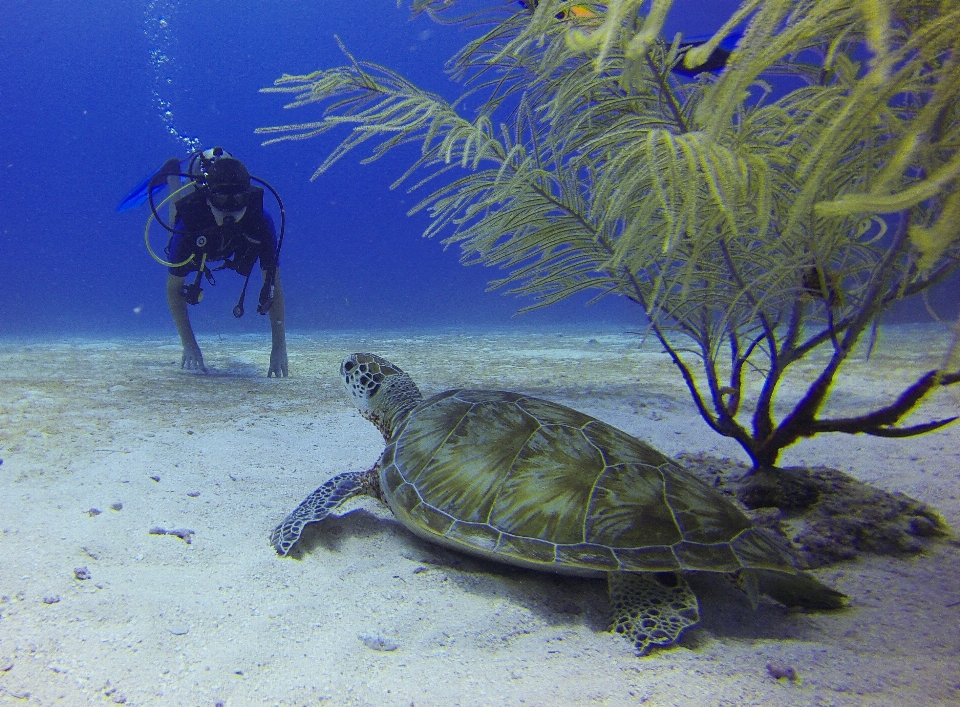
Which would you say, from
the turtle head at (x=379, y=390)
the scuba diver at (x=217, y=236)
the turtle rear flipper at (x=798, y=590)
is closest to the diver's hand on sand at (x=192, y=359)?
the scuba diver at (x=217, y=236)

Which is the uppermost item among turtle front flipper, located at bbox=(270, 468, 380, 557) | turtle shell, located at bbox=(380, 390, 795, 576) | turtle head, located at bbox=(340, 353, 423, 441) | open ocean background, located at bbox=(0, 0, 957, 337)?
open ocean background, located at bbox=(0, 0, 957, 337)

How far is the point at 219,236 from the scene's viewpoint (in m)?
5.40

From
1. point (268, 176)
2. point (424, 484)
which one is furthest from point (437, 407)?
point (268, 176)

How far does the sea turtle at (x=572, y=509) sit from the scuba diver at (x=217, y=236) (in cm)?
386

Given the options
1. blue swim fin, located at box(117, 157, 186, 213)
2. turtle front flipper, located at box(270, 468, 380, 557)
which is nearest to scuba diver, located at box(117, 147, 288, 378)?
blue swim fin, located at box(117, 157, 186, 213)

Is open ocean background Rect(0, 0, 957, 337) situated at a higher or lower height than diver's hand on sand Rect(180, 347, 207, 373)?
higher

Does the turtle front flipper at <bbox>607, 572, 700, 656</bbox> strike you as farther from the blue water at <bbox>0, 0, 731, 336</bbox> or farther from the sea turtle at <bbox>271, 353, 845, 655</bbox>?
the blue water at <bbox>0, 0, 731, 336</bbox>

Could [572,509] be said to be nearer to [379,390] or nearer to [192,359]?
[379,390]

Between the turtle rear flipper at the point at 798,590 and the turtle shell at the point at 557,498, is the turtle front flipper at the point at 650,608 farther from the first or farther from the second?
the turtle rear flipper at the point at 798,590

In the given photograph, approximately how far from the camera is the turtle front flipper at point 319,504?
1.88m

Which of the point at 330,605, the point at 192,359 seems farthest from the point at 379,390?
the point at 192,359

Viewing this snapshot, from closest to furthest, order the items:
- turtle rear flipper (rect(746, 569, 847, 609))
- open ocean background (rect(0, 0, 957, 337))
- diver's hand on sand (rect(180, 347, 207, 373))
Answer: turtle rear flipper (rect(746, 569, 847, 609)), diver's hand on sand (rect(180, 347, 207, 373)), open ocean background (rect(0, 0, 957, 337))

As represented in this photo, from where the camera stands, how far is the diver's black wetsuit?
5.12m

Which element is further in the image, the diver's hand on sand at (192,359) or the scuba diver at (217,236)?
the diver's hand on sand at (192,359)
